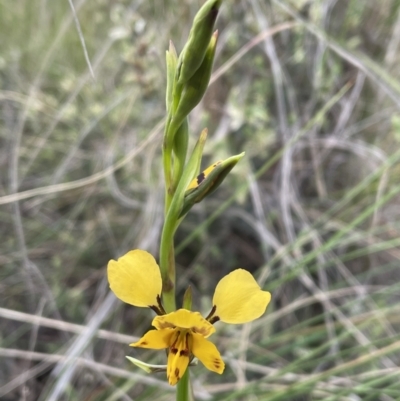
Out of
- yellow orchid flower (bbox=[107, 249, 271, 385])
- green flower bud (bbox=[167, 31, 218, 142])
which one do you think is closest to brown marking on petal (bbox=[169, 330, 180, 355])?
yellow orchid flower (bbox=[107, 249, 271, 385])

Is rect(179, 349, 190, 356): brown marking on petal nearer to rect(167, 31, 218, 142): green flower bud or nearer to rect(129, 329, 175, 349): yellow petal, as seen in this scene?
rect(129, 329, 175, 349): yellow petal

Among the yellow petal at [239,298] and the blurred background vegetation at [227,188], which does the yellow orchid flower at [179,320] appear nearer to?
the yellow petal at [239,298]

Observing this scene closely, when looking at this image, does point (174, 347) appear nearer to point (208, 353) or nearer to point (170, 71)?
point (208, 353)

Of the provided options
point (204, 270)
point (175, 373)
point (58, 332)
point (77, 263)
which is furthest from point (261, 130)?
point (175, 373)

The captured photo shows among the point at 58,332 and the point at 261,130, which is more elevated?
the point at 261,130

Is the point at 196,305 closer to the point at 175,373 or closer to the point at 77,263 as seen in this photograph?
the point at 77,263

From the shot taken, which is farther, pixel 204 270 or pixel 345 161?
pixel 345 161

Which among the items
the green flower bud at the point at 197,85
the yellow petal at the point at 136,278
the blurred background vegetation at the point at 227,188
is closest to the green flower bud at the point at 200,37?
the green flower bud at the point at 197,85
